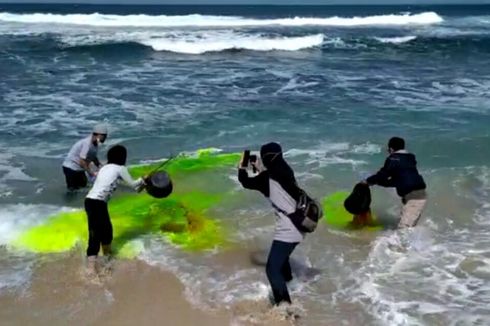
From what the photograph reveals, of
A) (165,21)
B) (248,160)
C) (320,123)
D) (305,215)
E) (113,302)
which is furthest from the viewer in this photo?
(165,21)

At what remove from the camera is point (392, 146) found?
330 inches

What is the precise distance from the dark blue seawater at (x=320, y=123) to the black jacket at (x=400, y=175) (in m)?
0.78

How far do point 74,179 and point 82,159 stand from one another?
0.83 metres

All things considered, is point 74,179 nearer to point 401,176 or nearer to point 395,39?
point 401,176

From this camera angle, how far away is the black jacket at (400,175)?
8.33 meters

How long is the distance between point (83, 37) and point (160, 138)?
96.9ft

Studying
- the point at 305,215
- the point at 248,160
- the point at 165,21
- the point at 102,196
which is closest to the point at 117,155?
the point at 102,196

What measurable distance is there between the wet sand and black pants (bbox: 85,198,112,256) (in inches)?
14.2

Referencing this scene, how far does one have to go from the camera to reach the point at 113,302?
6996mm

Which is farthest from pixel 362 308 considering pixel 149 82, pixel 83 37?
pixel 83 37

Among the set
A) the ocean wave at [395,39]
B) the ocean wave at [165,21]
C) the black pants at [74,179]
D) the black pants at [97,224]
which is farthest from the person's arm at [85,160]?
the ocean wave at [165,21]

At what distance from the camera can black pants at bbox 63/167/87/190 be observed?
10.4 m

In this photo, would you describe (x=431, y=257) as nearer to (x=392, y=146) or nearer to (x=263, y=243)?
(x=392, y=146)

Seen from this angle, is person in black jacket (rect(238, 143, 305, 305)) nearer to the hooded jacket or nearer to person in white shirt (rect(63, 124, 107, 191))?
the hooded jacket
